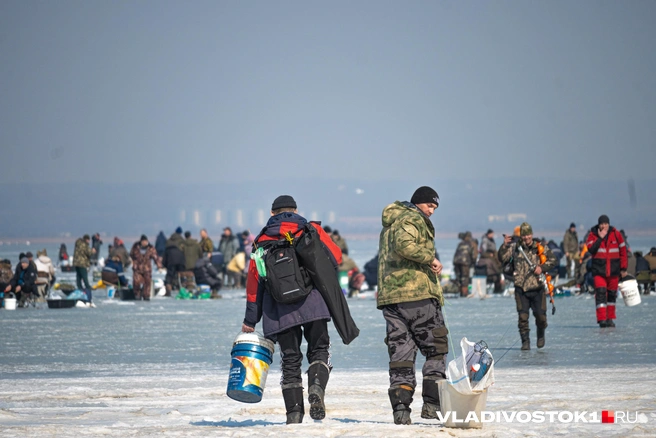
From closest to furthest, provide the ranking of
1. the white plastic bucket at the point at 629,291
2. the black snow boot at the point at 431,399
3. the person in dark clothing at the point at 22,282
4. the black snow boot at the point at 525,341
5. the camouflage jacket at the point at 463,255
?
the black snow boot at the point at 431,399 < the black snow boot at the point at 525,341 < the white plastic bucket at the point at 629,291 < the person in dark clothing at the point at 22,282 < the camouflage jacket at the point at 463,255

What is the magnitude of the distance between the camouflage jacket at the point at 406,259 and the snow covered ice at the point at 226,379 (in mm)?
826

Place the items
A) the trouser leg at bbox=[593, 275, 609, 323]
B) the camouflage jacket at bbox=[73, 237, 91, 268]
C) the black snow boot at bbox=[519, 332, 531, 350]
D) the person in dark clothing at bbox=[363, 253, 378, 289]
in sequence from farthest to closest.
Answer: the person in dark clothing at bbox=[363, 253, 378, 289] < the camouflage jacket at bbox=[73, 237, 91, 268] < the trouser leg at bbox=[593, 275, 609, 323] < the black snow boot at bbox=[519, 332, 531, 350]

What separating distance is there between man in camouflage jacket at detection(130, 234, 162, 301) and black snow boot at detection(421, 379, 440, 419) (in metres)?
17.7

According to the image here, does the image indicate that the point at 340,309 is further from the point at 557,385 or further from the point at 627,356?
the point at 627,356

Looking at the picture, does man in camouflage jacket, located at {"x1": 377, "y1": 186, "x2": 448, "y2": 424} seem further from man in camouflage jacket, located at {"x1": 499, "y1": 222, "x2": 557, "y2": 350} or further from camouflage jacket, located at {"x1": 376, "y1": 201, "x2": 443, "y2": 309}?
man in camouflage jacket, located at {"x1": 499, "y1": 222, "x2": 557, "y2": 350}

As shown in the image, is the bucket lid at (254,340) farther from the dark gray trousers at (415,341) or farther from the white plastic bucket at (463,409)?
the white plastic bucket at (463,409)

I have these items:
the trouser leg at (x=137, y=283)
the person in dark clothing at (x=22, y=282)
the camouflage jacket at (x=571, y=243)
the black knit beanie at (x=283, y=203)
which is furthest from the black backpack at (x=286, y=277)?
the camouflage jacket at (x=571, y=243)

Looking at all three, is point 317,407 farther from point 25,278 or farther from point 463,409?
point 25,278

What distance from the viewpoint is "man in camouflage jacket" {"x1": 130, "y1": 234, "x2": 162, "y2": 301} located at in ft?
79.6

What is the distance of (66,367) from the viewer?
38.0 ft

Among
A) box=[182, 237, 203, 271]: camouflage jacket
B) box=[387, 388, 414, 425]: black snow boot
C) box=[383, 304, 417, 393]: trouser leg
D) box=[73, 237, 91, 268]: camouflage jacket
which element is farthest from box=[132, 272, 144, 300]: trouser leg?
box=[387, 388, 414, 425]: black snow boot

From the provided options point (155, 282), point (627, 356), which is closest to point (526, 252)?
point (627, 356)

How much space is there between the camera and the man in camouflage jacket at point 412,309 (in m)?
6.91

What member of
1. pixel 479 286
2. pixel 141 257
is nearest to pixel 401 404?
pixel 141 257
